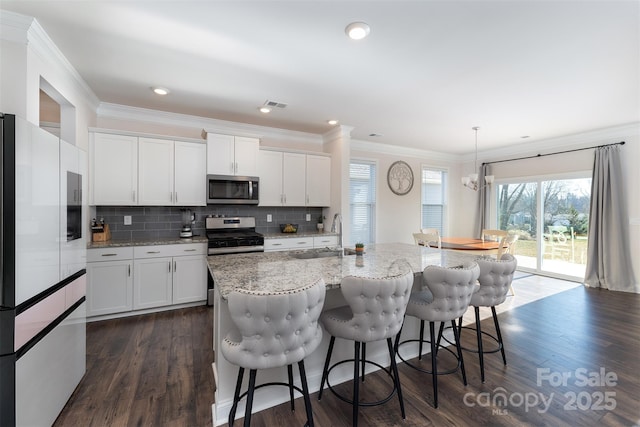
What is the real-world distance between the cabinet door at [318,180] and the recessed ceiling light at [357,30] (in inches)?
106

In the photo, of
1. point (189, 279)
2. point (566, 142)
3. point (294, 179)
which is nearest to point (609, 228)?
point (566, 142)

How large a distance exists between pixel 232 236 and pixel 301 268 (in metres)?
2.21

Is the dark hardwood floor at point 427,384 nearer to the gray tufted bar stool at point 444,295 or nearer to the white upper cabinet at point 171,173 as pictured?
the gray tufted bar stool at point 444,295

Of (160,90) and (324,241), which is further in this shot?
(324,241)

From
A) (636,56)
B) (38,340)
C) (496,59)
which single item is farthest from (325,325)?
(636,56)


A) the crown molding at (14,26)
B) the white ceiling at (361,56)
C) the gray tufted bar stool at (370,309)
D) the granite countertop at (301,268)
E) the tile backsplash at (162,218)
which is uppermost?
the white ceiling at (361,56)

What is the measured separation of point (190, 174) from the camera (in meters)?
3.93

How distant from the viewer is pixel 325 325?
1.86 m

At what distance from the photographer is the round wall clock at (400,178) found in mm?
5988

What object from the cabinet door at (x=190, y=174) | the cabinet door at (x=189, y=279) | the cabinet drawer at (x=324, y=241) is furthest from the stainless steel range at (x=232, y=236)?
the cabinet drawer at (x=324, y=241)

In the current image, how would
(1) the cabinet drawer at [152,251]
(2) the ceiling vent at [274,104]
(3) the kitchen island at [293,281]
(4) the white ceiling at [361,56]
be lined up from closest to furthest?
(3) the kitchen island at [293,281] → (4) the white ceiling at [361,56] → (1) the cabinet drawer at [152,251] → (2) the ceiling vent at [274,104]

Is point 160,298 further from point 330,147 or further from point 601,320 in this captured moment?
point 601,320

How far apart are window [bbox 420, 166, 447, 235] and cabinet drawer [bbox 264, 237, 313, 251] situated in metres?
3.21

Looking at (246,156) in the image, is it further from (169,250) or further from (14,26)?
(14,26)
